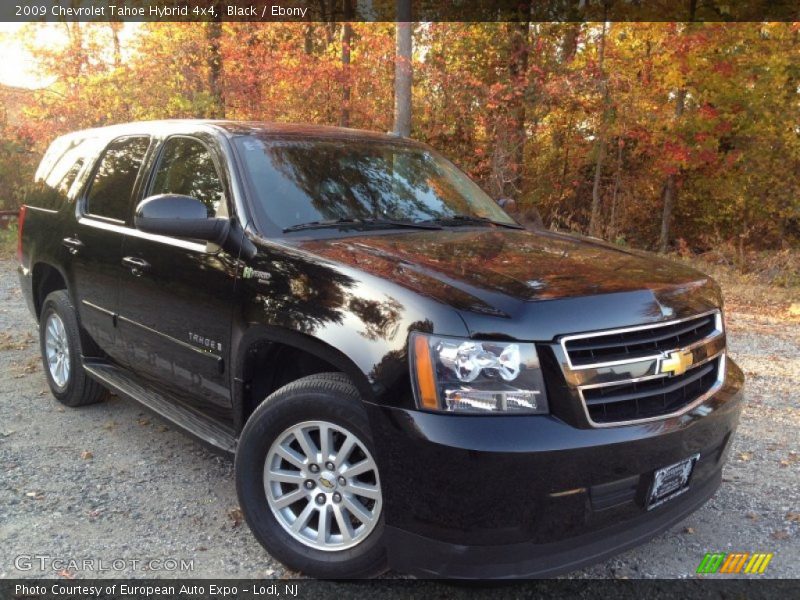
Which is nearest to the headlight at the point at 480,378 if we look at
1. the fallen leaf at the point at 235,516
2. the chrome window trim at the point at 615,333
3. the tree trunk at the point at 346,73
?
the chrome window trim at the point at 615,333

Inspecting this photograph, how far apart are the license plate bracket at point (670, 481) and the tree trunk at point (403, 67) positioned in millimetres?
11638

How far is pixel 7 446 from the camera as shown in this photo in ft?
14.3

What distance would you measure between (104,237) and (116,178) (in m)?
0.43

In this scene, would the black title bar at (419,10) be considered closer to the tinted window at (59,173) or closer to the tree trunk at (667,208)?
the tree trunk at (667,208)

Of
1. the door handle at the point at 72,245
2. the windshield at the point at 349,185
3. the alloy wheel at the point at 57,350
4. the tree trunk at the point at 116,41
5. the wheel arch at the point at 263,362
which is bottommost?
the alloy wheel at the point at 57,350

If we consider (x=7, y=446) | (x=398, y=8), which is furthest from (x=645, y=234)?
(x=7, y=446)

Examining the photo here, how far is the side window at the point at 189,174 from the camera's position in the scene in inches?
142

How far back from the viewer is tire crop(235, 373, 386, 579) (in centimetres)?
265

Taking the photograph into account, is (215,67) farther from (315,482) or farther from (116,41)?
(315,482)

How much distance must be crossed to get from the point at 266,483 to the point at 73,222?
2.78 m

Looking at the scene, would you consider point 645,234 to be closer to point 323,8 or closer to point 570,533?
point 323,8

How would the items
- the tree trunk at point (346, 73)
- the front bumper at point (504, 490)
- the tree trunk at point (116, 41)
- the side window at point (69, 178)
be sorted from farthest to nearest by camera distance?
the tree trunk at point (116, 41), the tree trunk at point (346, 73), the side window at point (69, 178), the front bumper at point (504, 490)

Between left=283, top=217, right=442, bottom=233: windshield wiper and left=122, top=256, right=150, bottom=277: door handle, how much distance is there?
1.09 m

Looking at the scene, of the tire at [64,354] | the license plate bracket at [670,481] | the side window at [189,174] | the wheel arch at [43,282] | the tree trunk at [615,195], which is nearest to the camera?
the license plate bracket at [670,481]
